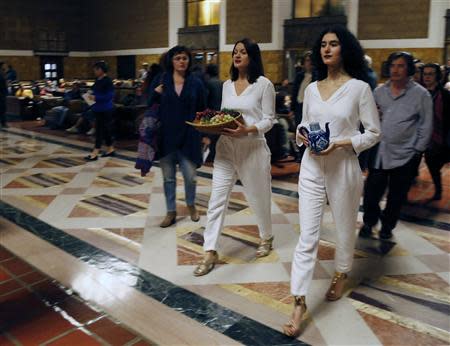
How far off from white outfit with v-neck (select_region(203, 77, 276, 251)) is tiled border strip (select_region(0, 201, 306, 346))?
16.2 inches

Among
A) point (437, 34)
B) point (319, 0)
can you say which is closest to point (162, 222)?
point (437, 34)

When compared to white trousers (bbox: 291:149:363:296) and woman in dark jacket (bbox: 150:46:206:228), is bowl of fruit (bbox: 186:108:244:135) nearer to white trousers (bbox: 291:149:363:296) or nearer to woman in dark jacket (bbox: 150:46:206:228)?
white trousers (bbox: 291:149:363:296)

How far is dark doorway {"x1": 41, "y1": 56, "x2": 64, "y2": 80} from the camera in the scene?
23.1 metres

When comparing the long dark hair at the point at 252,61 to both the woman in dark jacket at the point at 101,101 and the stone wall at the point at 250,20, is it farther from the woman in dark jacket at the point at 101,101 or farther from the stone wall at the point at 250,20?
the stone wall at the point at 250,20

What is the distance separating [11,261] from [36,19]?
72.8ft

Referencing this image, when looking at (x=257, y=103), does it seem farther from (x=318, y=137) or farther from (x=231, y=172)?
(x=318, y=137)

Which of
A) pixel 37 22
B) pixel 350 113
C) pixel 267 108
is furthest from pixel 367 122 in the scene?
pixel 37 22

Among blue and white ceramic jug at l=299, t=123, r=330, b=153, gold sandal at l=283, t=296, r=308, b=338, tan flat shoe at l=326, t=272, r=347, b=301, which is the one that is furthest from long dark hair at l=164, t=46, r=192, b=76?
gold sandal at l=283, t=296, r=308, b=338

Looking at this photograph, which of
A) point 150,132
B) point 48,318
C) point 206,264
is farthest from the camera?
point 150,132

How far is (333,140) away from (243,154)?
0.82 meters

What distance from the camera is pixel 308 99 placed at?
238 centimetres

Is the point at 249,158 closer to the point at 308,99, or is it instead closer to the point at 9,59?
the point at 308,99

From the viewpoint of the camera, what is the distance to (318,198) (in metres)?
2.33

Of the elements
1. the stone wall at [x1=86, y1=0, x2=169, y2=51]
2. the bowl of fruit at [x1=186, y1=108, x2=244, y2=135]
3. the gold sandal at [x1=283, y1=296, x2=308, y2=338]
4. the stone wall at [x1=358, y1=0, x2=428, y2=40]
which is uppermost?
the stone wall at [x1=86, y1=0, x2=169, y2=51]
